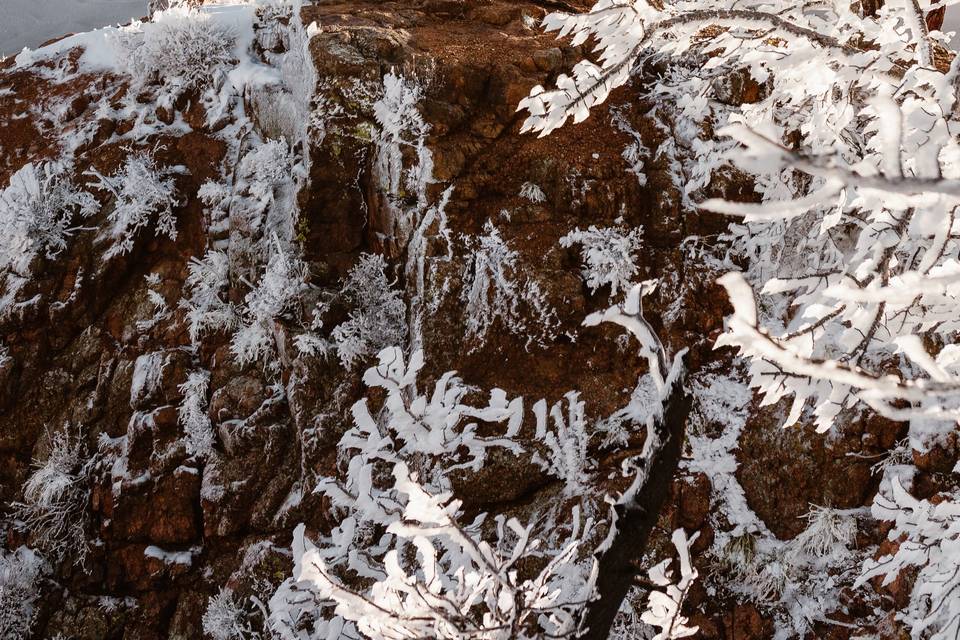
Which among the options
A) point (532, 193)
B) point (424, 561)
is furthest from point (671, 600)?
point (532, 193)

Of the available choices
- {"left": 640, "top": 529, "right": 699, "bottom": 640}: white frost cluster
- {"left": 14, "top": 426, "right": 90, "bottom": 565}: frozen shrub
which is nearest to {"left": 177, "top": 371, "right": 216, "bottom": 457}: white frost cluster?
{"left": 14, "top": 426, "right": 90, "bottom": 565}: frozen shrub

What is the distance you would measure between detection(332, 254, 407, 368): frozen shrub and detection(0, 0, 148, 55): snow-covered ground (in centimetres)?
720

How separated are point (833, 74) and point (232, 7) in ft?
24.1

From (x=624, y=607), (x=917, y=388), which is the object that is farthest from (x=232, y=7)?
(x=917, y=388)

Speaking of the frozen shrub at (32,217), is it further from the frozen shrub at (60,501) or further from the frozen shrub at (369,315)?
the frozen shrub at (369,315)

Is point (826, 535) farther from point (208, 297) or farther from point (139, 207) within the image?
point (139, 207)

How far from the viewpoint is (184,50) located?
6.72m

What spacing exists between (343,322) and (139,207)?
2.71 m

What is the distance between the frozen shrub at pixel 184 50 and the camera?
6.67 m

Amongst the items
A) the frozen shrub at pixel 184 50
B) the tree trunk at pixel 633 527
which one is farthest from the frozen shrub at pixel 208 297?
the tree trunk at pixel 633 527

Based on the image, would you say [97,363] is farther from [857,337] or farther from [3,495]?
[857,337]

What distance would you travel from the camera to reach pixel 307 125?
17.5ft

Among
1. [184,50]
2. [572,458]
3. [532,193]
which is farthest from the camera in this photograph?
[184,50]

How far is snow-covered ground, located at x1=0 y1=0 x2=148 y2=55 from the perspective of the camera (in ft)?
28.7
